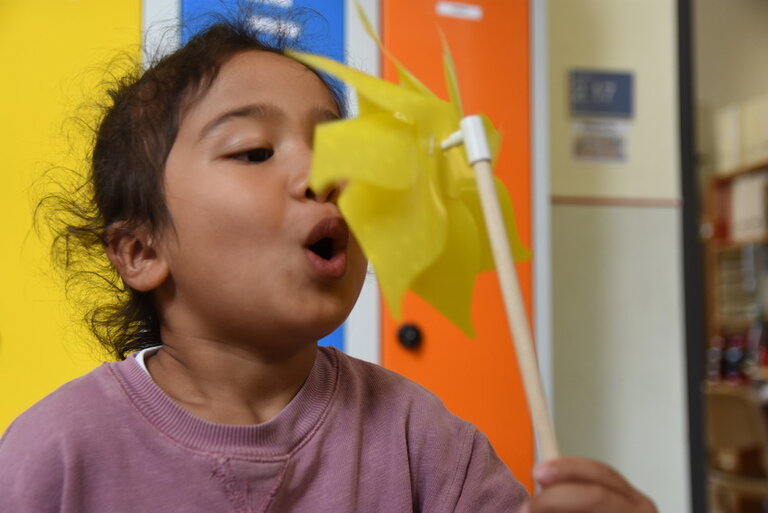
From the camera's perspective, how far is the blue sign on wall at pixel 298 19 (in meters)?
1.10

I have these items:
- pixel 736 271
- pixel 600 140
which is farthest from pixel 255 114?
pixel 736 271

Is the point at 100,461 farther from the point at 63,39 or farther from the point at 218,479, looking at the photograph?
the point at 63,39

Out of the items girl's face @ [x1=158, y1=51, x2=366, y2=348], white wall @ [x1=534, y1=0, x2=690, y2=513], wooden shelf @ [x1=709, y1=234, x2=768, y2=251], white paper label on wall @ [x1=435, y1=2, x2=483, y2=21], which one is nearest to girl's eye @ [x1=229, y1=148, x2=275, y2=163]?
girl's face @ [x1=158, y1=51, x2=366, y2=348]

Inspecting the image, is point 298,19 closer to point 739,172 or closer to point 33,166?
point 33,166

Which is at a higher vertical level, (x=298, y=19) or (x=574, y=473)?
(x=298, y=19)

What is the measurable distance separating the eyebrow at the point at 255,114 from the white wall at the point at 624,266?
3.81ft

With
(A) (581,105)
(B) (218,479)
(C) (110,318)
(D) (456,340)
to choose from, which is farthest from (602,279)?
(B) (218,479)

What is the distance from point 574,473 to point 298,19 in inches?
36.6

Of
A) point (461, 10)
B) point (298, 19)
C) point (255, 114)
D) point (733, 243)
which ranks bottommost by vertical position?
point (255, 114)

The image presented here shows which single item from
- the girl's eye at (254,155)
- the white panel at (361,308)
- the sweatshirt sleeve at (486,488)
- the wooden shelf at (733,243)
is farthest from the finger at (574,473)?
the wooden shelf at (733,243)

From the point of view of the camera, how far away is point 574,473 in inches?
17.5

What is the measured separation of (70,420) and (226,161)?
9.5 inches

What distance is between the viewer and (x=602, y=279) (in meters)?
1.81

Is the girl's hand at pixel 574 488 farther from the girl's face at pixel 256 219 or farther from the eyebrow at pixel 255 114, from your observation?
the eyebrow at pixel 255 114
